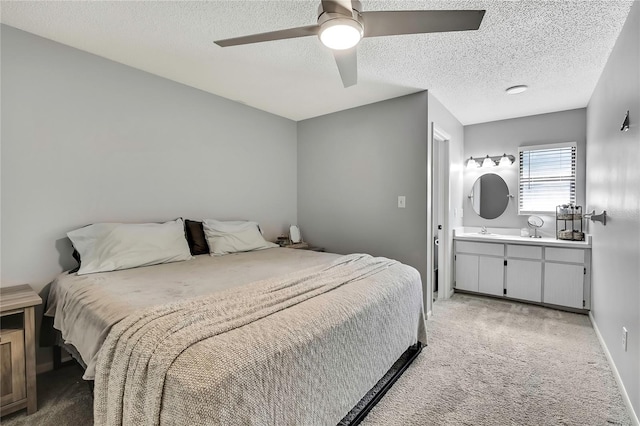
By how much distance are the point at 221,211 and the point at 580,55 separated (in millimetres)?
3362

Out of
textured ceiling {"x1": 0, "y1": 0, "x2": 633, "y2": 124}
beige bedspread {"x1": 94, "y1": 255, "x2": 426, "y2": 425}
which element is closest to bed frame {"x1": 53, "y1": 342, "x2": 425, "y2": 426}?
beige bedspread {"x1": 94, "y1": 255, "x2": 426, "y2": 425}

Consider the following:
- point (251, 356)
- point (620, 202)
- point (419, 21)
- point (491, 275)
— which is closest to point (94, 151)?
point (251, 356)

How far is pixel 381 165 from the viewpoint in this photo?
3336mm

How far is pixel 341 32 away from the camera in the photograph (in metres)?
1.42

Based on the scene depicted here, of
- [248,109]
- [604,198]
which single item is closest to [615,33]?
[604,198]

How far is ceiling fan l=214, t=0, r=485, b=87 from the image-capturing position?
131cm

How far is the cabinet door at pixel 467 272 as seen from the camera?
385 cm

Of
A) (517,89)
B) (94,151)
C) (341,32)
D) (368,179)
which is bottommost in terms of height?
(368,179)

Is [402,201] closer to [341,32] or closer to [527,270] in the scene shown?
[527,270]

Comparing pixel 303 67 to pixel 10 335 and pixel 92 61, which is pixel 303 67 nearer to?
pixel 92 61

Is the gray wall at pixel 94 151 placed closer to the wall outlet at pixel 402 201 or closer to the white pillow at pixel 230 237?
the white pillow at pixel 230 237

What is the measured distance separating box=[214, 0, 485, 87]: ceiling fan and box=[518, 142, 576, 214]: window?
127 inches

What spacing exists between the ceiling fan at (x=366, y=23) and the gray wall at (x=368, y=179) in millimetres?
1673

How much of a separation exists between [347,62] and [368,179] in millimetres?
1779
